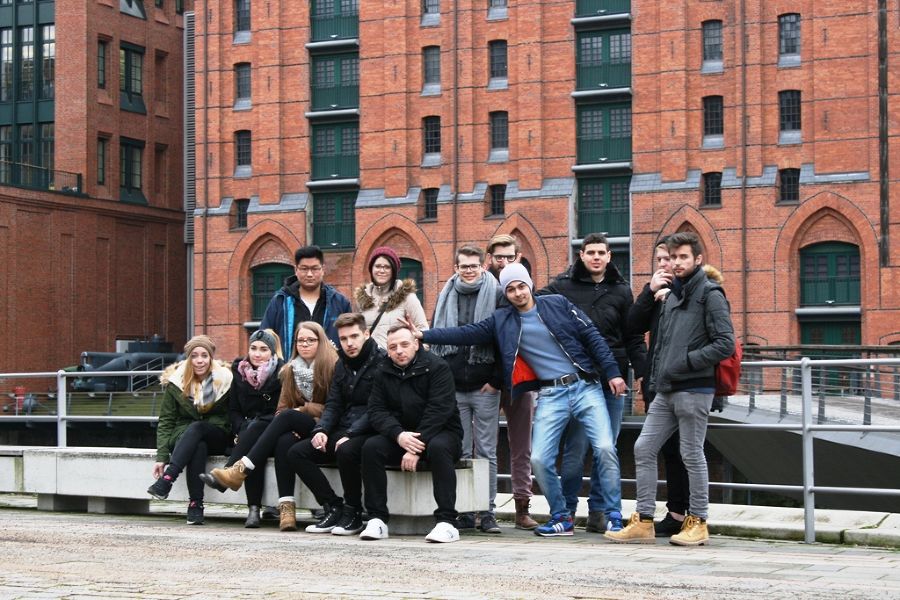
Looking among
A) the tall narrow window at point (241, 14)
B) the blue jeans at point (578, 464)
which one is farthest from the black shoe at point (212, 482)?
the tall narrow window at point (241, 14)

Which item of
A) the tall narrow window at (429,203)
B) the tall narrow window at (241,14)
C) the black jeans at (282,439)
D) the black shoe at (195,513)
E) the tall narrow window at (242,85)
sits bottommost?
the black shoe at (195,513)

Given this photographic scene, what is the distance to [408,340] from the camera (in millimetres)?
9180

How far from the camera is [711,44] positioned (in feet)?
142

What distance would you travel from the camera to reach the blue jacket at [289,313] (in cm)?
1095

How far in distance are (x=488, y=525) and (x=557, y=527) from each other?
562 mm

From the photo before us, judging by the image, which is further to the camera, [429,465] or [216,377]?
[216,377]

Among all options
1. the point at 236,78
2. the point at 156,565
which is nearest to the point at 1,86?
the point at 236,78

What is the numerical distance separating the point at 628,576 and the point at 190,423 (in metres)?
4.84

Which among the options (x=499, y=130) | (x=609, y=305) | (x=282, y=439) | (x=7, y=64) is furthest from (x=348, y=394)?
(x=7, y=64)

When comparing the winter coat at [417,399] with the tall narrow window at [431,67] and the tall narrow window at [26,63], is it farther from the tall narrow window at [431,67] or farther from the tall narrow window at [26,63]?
the tall narrow window at [26,63]

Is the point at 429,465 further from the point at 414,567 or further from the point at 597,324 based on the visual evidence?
the point at 414,567

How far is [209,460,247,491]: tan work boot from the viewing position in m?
10.1

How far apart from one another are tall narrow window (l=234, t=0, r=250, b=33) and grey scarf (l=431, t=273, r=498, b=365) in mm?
41694

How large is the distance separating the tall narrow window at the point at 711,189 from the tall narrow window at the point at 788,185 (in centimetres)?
183
